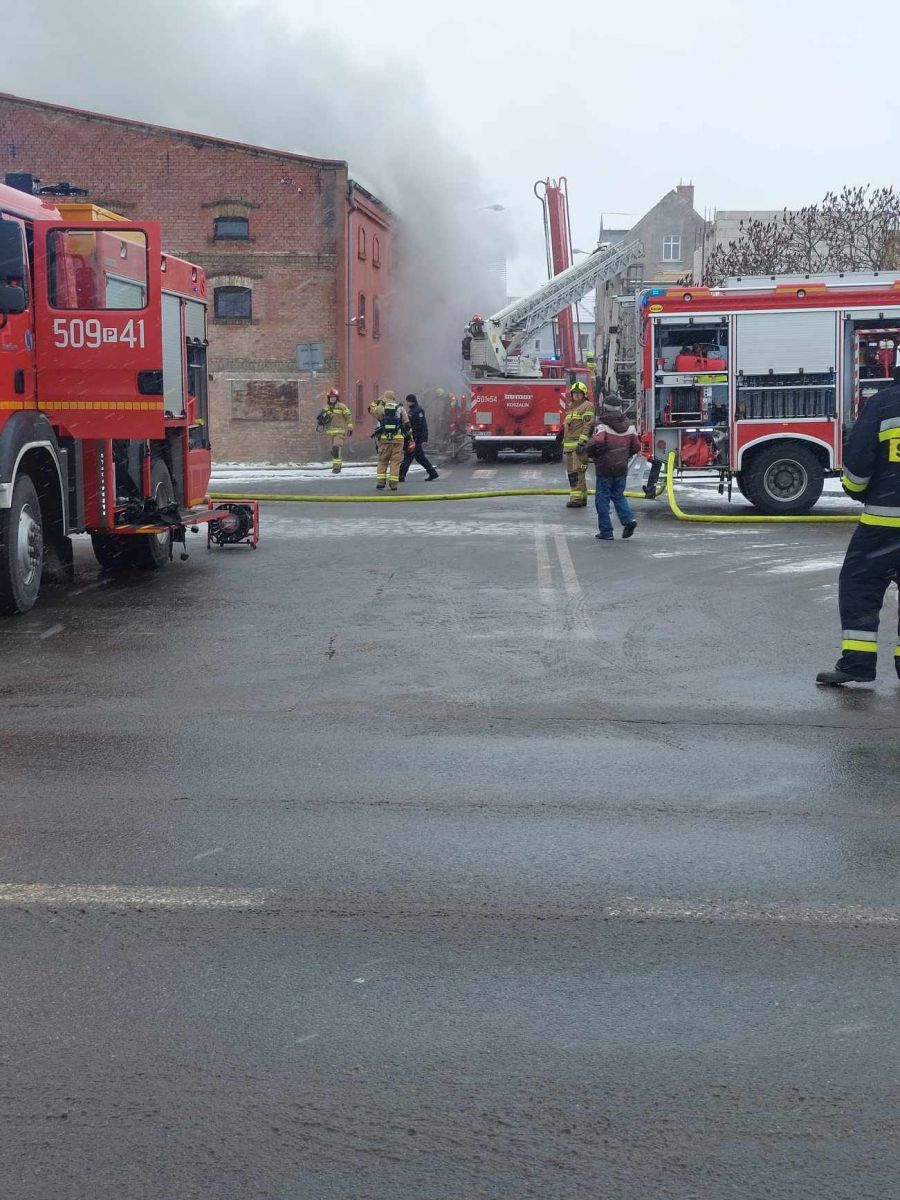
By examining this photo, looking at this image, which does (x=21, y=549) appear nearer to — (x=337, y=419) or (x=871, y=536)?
→ (x=871, y=536)

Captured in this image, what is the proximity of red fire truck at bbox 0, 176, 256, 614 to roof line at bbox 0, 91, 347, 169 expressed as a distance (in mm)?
24683

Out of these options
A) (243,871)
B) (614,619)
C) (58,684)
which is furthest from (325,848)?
(614,619)

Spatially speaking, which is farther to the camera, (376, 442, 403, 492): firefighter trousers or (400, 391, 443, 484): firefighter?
(400, 391, 443, 484): firefighter

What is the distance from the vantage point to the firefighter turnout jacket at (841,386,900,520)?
7.45 meters

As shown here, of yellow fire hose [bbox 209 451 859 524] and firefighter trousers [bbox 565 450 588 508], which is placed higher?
firefighter trousers [bbox 565 450 588 508]

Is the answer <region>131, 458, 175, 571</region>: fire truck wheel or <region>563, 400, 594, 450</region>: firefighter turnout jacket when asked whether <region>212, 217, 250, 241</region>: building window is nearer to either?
<region>563, 400, 594, 450</region>: firefighter turnout jacket

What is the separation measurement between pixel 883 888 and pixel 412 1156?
2.09 m

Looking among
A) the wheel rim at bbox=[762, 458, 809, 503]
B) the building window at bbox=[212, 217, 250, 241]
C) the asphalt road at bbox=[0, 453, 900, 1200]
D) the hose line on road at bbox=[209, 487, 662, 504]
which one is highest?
the building window at bbox=[212, 217, 250, 241]

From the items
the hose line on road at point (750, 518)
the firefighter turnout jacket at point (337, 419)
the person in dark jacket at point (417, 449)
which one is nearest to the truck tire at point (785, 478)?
the hose line on road at point (750, 518)

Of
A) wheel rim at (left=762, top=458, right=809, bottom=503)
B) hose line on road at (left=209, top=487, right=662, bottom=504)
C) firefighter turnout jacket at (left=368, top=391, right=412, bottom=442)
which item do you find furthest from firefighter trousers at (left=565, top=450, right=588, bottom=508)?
firefighter turnout jacket at (left=368, top=391, right=412, bottom=442)

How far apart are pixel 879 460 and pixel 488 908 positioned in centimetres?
429

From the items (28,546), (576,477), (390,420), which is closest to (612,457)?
(576,477)

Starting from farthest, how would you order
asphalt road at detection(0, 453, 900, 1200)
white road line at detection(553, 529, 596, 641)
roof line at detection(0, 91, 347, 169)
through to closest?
roof line at detection(0, 91, 347, 169) → white road line at detection(553, 529, 596, 641) → asphalt road at detection(0, 453, 900, 1200)

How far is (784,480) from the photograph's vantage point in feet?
57.9
